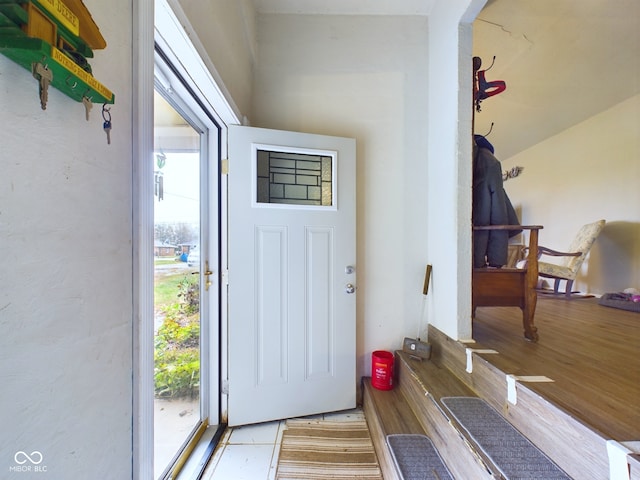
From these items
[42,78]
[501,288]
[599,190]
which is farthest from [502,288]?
[599,190]

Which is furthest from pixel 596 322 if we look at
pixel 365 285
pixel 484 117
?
pixel 484 117

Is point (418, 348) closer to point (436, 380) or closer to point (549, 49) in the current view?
point (436, 380)

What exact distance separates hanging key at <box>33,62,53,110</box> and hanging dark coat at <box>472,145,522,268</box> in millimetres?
1929

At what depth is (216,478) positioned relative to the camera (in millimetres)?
1319

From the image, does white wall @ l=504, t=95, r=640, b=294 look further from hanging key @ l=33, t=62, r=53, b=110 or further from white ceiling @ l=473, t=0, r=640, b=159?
hanging key @ l=33, t=62, r=53, b=110

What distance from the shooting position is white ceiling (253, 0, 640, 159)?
1.91 meters

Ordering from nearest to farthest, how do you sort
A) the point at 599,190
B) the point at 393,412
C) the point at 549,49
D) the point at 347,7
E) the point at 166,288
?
the point at 166,288
the point at 393,412
the point at 347,7
the point at 549,49
the point at 599,190

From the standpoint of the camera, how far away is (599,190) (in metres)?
3.26

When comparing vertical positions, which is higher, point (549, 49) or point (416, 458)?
point (549, 49)

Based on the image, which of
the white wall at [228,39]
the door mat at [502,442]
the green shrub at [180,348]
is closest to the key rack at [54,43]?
the white wall at [228,39]

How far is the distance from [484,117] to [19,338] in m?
4.52

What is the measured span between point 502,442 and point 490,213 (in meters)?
1.23

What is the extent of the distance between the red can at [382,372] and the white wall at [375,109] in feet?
0.97

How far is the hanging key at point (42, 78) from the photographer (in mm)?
390
